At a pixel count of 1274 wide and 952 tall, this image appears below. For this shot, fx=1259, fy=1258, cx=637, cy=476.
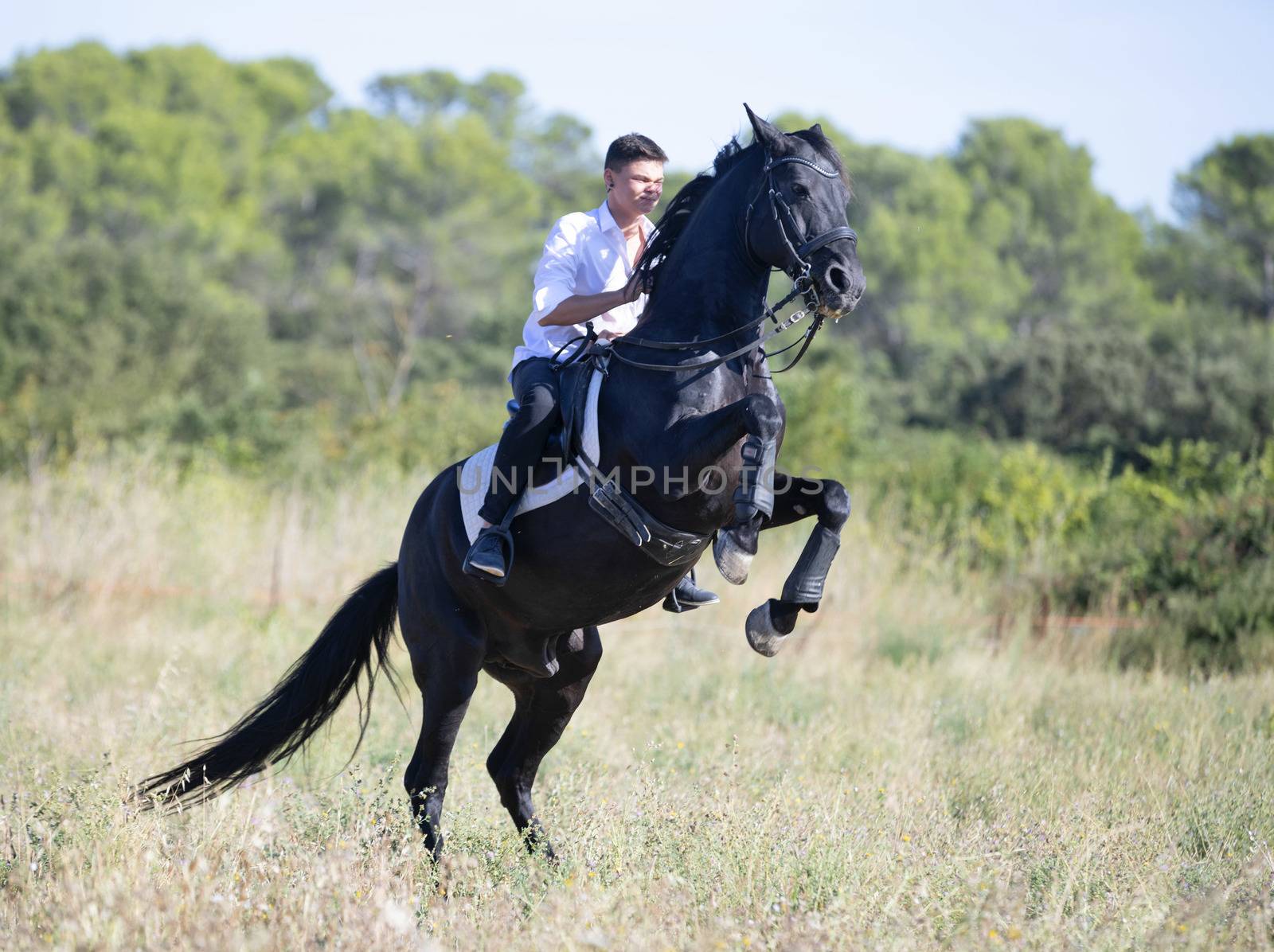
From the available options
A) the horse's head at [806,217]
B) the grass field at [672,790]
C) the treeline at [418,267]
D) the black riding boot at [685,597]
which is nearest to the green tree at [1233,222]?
→ the treeline at [418,267]

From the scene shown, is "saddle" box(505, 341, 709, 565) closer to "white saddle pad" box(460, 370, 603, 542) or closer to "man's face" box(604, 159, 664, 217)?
"white saddle pad" box(460, 370, 603, 542)

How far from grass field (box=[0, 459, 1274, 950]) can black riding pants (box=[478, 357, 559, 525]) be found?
1.40 m

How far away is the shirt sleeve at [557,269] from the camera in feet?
18.6

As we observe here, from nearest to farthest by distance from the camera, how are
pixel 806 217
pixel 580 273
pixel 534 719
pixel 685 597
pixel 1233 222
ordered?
pixel 806 217 → pixel 580 273 → pixel 685 597 → pixel 534 719 → pixel 1233 222

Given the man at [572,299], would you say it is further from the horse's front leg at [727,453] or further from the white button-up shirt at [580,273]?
the horse's front leg at [727,453]

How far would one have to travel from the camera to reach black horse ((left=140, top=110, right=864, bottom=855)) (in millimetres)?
4996

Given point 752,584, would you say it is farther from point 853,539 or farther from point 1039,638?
point 1039,638

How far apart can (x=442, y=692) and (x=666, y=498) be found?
1760 millimetres

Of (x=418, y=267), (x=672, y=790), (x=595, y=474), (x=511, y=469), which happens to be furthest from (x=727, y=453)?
(x=418, y=267)

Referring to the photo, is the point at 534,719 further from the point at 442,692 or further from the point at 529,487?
the point at 529,487

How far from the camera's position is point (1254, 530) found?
12.5 metres

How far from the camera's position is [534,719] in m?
6.46

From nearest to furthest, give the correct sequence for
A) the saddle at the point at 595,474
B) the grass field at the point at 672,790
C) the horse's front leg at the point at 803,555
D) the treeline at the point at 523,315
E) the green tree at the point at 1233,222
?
1. the grass field at the point at 672,790
2. the horse's front leg at the point at 803,555
3. the saddle at the point at 595,474
4. the treeline at the point at 523,315
5. the green tree at the point at 1233,222

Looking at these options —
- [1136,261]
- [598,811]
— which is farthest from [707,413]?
[1136,261]
